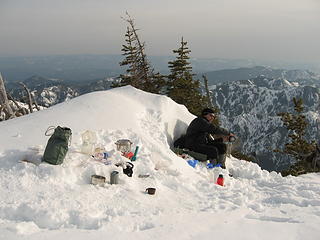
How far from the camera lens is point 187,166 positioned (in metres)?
8.90

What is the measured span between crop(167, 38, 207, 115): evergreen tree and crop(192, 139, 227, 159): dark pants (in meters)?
14.4

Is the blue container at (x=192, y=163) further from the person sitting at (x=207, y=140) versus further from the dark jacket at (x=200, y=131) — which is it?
the dark jacket at (x=200, y=131)

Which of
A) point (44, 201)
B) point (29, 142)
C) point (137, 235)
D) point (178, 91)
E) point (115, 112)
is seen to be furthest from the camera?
point (178, 91)

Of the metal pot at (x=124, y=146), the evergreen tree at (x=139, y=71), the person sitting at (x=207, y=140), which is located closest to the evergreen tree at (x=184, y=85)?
the evergreen tree at (x=139, y=71)

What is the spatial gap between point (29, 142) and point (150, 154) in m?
3.44


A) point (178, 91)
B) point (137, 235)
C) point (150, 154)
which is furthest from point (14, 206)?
point (178, 91)

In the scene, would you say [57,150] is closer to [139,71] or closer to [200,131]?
[200,131]

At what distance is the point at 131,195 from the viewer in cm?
618

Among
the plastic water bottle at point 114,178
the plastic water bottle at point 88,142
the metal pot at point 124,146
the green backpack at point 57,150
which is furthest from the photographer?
the metal pot at point 124,146

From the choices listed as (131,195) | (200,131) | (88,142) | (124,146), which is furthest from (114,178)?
(200,131)

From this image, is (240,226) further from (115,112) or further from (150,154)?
(115,112)

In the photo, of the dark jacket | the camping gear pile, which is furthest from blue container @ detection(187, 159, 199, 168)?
the camping gear pile

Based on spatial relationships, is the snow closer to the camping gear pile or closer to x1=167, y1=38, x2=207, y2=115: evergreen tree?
the camping gear pile

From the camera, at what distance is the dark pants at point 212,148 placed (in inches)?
395
